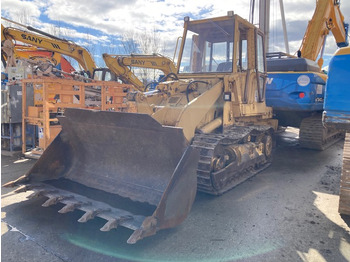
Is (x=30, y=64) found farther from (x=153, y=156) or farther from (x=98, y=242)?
(x=98, y=242)

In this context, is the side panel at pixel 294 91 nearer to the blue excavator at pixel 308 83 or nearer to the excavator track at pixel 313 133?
the blue excavator at pixel 308 83

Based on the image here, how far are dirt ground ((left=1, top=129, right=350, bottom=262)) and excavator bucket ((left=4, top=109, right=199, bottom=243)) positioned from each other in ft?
1.01

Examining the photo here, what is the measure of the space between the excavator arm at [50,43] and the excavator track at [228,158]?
291 inches

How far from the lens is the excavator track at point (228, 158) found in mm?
4406

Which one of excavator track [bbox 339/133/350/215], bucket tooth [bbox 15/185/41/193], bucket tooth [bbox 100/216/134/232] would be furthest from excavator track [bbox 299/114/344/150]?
bucket tooth [bbox 15/185/41/193]

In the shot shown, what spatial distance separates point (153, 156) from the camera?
400 centimetres

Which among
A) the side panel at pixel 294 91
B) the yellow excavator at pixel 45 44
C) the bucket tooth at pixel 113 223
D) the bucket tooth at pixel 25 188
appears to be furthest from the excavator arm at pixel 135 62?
the bucket tooth at pixel 113 223

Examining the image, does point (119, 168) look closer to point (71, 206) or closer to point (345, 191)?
point (71, 206)

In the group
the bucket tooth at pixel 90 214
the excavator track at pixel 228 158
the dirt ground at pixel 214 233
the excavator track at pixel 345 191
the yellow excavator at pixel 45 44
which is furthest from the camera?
the yellow excavator at pixel 45 44

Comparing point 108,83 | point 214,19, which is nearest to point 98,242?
point 214,19

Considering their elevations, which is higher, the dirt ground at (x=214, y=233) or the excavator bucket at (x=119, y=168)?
the excavator bucket at (x=119, y=168)

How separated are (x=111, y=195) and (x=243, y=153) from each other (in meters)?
2.46

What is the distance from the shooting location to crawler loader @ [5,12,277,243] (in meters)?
3.38

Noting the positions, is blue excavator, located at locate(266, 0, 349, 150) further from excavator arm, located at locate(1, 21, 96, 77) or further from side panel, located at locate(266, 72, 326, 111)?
excavator arm, located at locate(1, 21, 96, 77)
